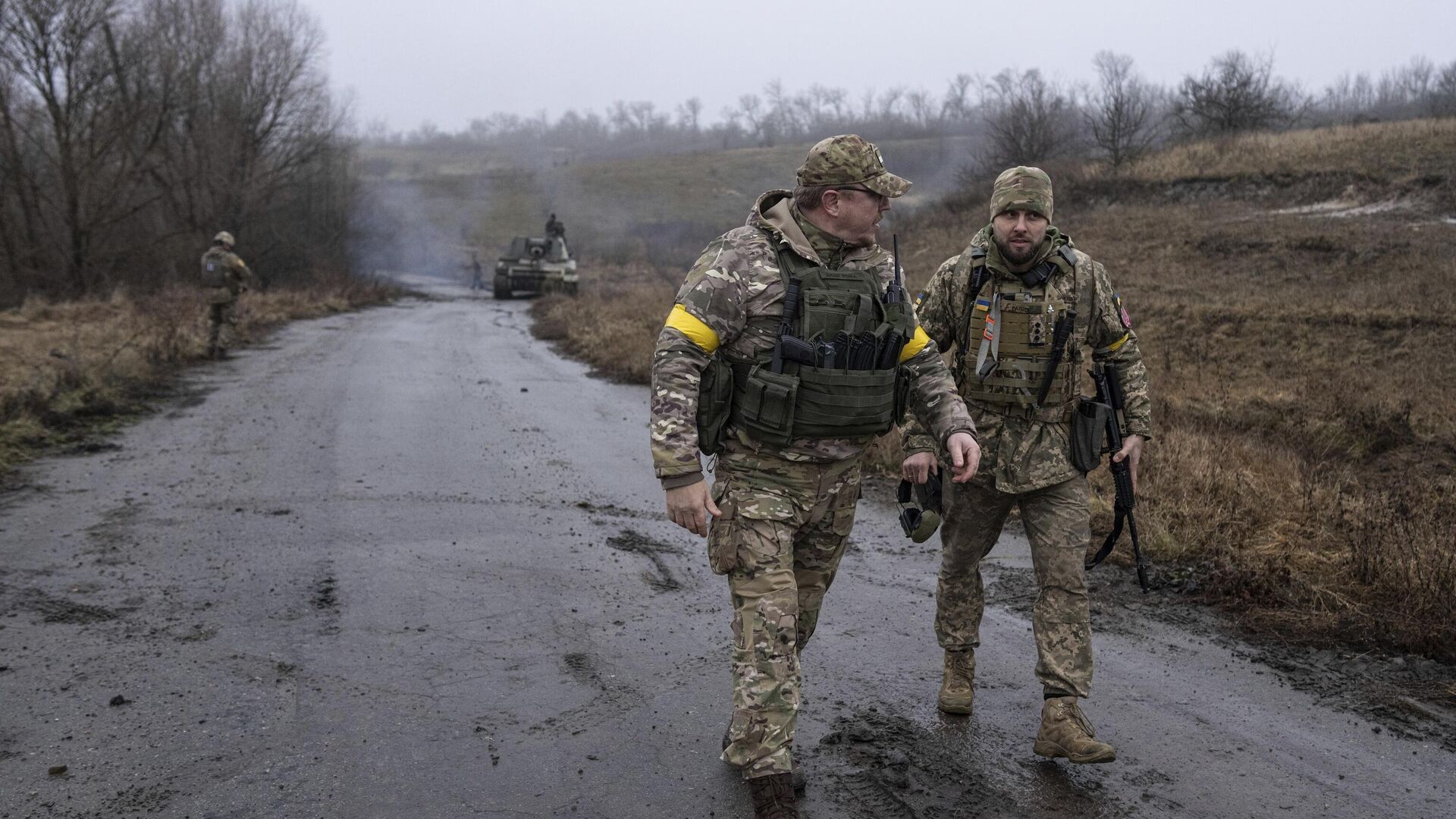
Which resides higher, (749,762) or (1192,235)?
(1192,235)

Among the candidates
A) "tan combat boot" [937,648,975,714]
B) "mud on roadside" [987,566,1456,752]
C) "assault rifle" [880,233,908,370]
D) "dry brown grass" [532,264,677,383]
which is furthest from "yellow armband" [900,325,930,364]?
"dry brown grass" [532,264,677,383]

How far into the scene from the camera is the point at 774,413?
307 centimetres

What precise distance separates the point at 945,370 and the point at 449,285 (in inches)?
1701

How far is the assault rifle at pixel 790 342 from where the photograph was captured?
3.08 metres

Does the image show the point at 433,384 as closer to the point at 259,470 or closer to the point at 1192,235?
the point at 259,470

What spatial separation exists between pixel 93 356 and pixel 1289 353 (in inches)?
553

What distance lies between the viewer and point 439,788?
3154mm

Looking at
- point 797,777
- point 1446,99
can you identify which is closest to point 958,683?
point 797,777

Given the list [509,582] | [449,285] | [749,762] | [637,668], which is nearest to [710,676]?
[637,668]

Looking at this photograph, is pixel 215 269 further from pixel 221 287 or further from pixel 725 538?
pixel 725 538

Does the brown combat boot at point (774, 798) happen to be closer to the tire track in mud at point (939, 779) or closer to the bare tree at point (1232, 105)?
the tire track in mud at point (939, 779)

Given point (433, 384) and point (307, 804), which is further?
point (433, 384)

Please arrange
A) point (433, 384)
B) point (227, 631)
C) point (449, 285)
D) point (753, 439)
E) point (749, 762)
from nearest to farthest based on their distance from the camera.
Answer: point (749, 762) < point (753, 439) < point (227, 631) < point (433, 384) < point (449, 285)

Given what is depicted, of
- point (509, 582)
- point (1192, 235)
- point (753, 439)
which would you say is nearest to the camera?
point (753, 439)
